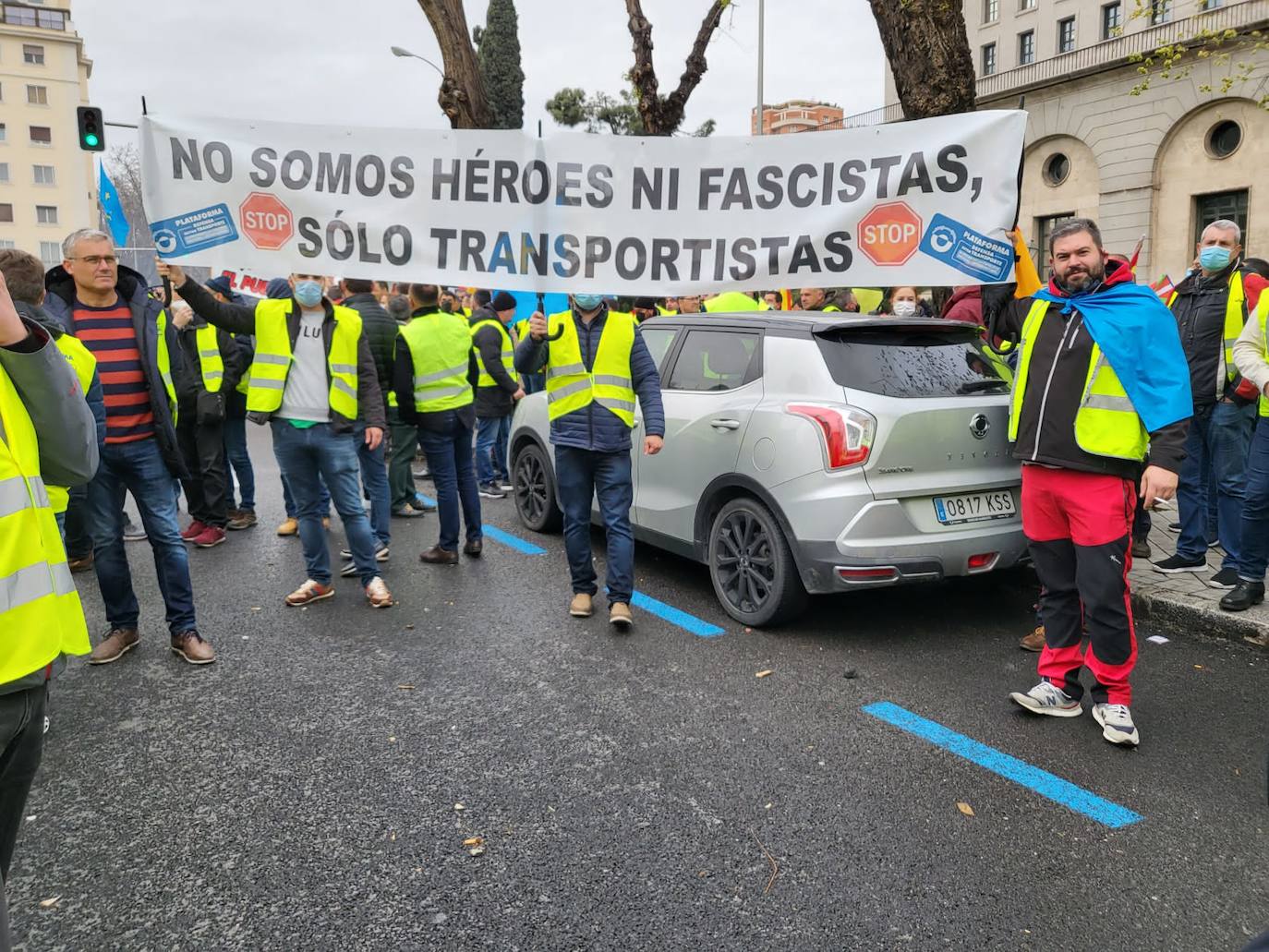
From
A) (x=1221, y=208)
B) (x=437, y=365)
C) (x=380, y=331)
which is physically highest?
(x=1221, y=208)

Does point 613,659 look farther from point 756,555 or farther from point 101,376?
point 101,376

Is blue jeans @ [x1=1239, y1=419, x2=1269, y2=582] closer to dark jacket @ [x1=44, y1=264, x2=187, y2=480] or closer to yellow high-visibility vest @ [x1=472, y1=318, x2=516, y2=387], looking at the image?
dark jacket @ [x1=44, y1=264, x2=187, y2=480]

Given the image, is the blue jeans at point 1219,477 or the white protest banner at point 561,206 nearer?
the white protest banner at point 561,206

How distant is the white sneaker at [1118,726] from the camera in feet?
12.1

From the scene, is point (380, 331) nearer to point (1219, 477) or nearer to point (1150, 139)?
point (1219, 477)

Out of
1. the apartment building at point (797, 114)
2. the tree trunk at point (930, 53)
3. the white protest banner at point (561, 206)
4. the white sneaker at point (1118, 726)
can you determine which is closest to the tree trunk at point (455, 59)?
the tree trunk at point (930, 53)

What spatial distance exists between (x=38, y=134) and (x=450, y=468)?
85.5 metres

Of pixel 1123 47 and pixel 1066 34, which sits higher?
pixel 1066 34

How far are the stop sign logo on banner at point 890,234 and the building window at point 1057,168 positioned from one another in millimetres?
31650

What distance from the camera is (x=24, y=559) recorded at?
1879 millimetres

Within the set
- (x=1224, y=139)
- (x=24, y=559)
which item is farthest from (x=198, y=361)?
(x=1224, y=139)

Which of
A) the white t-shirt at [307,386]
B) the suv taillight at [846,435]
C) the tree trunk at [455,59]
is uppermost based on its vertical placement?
the tree trunk at [455,59]

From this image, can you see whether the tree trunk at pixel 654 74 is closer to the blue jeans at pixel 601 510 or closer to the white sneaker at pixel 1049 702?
the blue jeans at pixel 601 510

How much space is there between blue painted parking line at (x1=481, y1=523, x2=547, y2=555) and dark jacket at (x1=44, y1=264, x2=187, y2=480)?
2.67 metres
